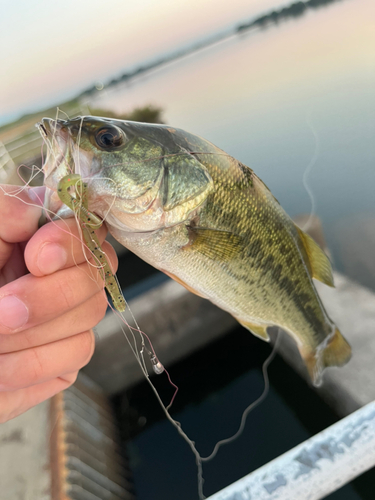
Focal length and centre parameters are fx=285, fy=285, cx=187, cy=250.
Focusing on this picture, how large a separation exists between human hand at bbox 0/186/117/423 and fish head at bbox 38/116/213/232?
0.10m

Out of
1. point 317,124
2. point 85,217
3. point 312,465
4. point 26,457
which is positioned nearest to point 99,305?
point 85,217

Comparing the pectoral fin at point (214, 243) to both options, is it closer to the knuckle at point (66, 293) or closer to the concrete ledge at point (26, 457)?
the knuckle at point (66, 293)

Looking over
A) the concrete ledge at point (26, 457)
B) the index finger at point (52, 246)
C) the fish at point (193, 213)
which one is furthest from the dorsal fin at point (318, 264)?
the concrete ledge at point (26, 457)

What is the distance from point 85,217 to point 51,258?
0.51 ft

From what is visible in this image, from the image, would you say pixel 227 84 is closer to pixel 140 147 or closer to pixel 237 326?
pixel 237 326

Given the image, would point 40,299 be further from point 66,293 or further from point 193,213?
point 193,213

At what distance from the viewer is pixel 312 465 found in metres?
0.93

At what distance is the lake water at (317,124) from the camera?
4.27m

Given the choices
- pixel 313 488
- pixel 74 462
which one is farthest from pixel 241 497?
pixel 74 462

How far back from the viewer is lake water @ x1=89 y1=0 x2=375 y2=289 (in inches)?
168

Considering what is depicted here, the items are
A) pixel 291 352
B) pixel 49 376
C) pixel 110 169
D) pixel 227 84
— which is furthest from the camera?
pixel 227 84

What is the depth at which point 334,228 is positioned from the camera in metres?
4.12

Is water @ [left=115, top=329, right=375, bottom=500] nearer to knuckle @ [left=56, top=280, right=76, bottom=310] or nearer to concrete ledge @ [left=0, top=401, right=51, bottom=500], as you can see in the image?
concrete ledge @ [left=0, top=401, right=51, bottom=500]

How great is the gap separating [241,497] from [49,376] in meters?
0.72
